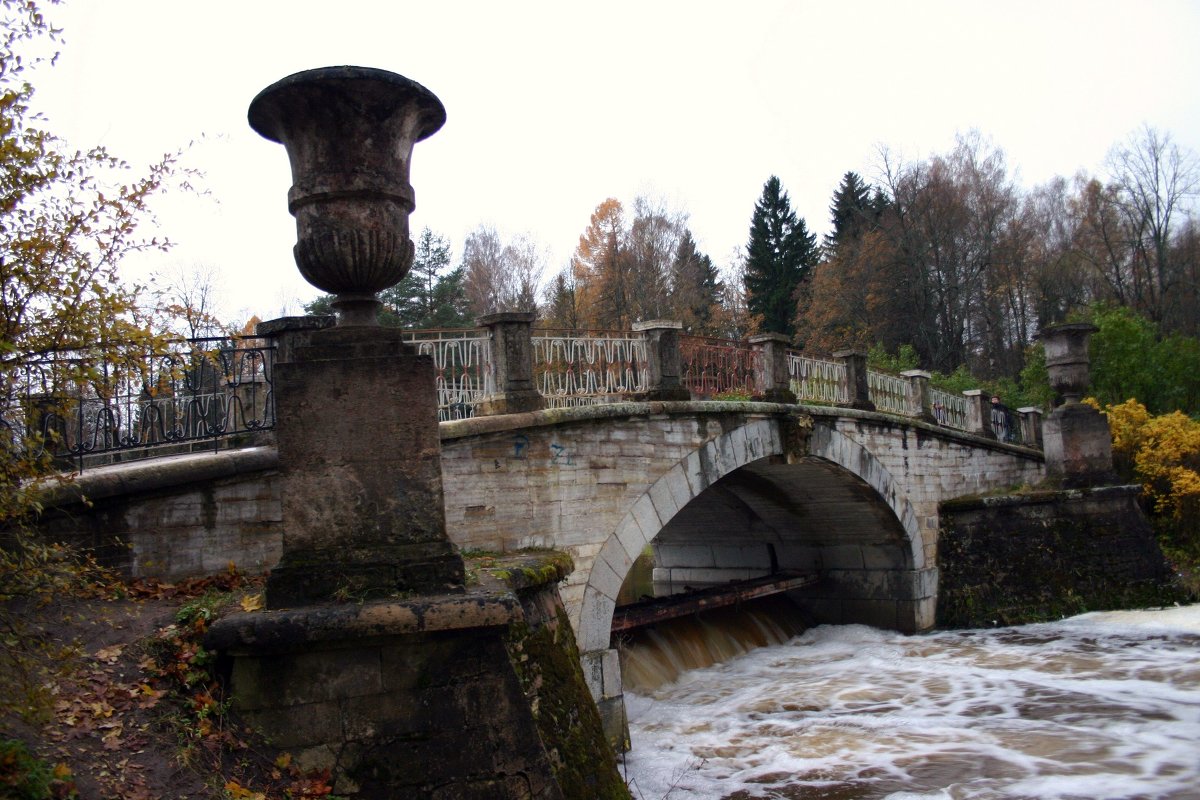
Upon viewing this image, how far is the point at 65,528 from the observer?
532 cm

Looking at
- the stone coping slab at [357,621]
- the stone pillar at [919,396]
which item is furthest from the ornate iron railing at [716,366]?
the stone coping slab at [357,621]

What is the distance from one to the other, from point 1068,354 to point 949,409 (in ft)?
8.14

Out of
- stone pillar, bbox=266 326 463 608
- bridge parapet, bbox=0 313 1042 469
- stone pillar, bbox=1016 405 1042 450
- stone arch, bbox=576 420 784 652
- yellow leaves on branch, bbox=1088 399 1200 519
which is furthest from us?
stone pillar, bbox=1016 405 1042 450

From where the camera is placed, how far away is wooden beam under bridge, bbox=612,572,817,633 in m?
10.7

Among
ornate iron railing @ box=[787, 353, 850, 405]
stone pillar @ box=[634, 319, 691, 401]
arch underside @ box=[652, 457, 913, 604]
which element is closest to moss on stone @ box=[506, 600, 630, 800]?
stone pillar @ box=[634, 319, 691, 401]

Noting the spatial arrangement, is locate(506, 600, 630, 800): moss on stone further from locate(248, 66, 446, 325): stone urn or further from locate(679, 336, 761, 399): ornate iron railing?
locate(679, 336, 761, 399): ornate iron railing

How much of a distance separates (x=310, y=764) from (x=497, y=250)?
32.7 meters

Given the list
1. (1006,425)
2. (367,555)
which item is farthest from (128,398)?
(1006,425)

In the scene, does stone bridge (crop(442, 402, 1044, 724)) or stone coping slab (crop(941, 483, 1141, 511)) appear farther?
stone coping slab (crop(941, 483, 1141, 511))

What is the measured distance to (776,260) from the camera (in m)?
38.3

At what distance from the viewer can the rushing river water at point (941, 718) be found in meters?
7.86

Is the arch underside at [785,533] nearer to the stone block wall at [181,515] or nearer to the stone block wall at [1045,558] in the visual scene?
the stone block wall at [1045,558]

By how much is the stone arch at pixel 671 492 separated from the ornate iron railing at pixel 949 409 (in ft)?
14.1

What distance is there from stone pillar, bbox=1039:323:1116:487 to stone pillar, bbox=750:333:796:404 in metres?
6.18
